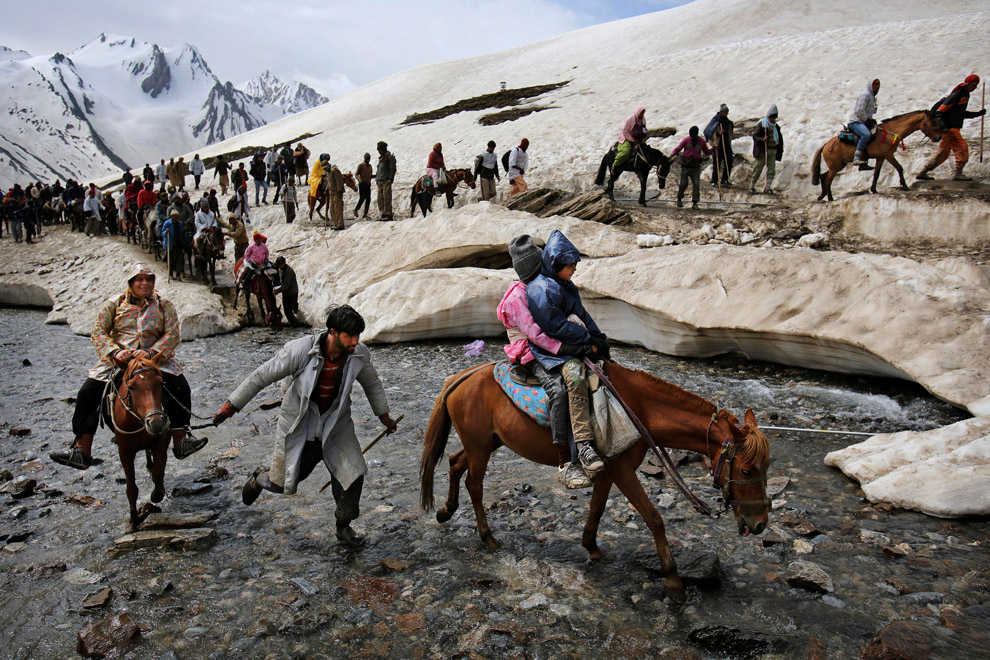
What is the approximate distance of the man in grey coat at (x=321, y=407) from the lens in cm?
432

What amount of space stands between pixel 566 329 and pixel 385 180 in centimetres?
1391

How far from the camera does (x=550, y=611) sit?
3.80m

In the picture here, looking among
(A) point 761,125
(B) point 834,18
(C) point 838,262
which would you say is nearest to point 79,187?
(A) point 761,125

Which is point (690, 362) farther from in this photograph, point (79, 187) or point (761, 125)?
point (79, 187)

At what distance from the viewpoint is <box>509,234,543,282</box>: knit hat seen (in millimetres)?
4362

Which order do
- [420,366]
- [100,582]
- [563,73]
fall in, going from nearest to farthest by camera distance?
[100,582] → [420,366] → [563,73]

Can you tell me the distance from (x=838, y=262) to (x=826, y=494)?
12.3 feet

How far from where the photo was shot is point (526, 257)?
172 inches

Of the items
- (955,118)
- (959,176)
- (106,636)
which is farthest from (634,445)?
(959,176)

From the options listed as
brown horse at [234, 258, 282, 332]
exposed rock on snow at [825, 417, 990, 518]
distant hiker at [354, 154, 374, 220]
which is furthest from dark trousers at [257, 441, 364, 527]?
distant hiker at [354, 154, 374, 220]

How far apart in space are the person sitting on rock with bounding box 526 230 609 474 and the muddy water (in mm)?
972

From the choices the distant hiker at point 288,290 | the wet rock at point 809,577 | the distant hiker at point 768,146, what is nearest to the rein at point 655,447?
the wet rock at point 809,577

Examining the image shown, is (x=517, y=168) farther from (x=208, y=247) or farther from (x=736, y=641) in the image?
(x=736, y=641)

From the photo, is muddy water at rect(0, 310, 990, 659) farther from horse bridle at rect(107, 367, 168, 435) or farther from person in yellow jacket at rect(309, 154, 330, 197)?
person in yellow jacket at rect(309, 154, 330, 197)
